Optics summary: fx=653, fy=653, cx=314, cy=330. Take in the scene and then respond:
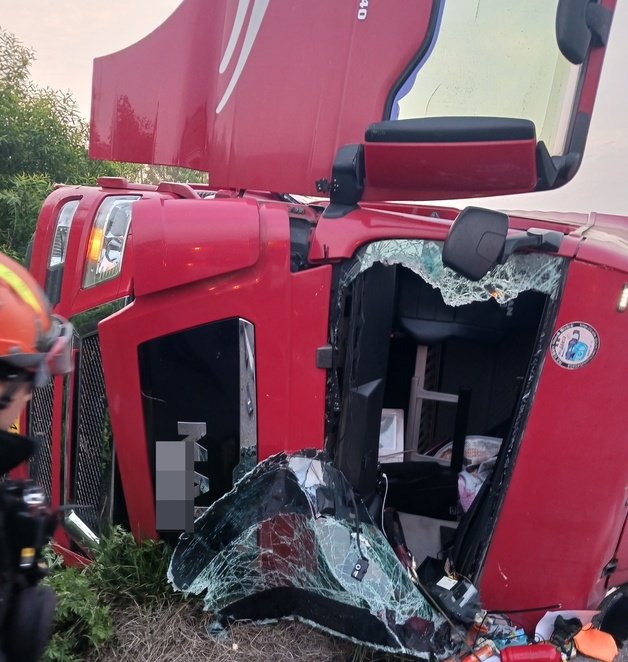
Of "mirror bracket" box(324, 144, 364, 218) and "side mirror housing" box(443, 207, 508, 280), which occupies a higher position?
"mirror bracket" box(324, 144, 364, 218)

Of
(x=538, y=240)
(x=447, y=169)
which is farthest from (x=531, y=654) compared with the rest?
(x=447, y=169)

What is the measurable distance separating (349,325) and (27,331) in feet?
3.65

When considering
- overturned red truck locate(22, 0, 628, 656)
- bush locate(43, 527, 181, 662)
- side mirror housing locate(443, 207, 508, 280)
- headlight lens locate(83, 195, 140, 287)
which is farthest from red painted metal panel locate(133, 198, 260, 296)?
bush locate(43, 527, 181, 662)

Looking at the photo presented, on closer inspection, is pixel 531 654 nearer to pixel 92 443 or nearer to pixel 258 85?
pixel 92 443

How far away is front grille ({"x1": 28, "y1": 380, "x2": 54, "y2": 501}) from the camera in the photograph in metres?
2.59

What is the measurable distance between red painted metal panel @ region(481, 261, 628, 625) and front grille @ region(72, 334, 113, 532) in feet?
4.50

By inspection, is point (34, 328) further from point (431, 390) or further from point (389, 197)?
point (431, 390)

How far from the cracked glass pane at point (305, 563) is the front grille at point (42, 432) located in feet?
2.36

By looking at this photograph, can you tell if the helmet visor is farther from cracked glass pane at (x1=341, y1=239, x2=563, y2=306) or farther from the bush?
the bush

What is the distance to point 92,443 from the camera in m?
2.38

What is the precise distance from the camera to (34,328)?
51.7 inches

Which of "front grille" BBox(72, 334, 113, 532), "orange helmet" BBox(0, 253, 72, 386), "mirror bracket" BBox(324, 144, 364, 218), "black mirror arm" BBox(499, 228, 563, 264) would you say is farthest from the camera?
"front grille" BBox(72, 334, 113, 532)

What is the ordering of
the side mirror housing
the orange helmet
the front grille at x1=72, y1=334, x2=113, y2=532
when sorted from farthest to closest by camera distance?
the front grille at x1=72, y1=334, x2=113, y2=532 → the side mirror housing → the orange helmet

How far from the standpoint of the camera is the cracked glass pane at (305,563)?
2.07 metres
